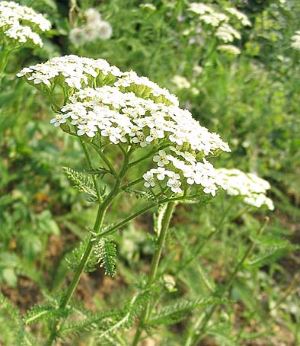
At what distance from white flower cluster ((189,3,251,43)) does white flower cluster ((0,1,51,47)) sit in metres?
1.14

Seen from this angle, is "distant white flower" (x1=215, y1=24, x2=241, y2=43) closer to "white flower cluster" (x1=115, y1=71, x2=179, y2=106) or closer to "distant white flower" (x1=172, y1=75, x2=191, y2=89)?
"distant white flower" (x1=172, y1=75, x2=191, y2=89)

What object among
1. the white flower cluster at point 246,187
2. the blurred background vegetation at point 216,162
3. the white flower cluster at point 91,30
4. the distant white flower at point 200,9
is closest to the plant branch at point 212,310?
the white flower cluster at point 246,187

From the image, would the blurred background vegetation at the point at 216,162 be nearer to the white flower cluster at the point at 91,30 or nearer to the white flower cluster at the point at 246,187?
the white flower cluster at the point at 91,30

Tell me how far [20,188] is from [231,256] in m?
1.32

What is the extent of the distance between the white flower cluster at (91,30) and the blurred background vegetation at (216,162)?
74 mm

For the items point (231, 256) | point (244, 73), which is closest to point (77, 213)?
point (231, 256)

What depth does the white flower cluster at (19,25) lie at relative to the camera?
2246mm

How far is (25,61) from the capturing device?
14.1 ft

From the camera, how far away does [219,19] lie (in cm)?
339

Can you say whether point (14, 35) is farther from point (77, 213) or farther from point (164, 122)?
point (77, 213)

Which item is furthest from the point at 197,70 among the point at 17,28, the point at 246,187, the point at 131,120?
the point at 131,120

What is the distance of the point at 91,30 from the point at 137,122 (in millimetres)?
1977

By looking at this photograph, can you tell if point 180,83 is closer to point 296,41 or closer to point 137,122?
point 296,41

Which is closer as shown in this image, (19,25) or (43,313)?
(43,313)
